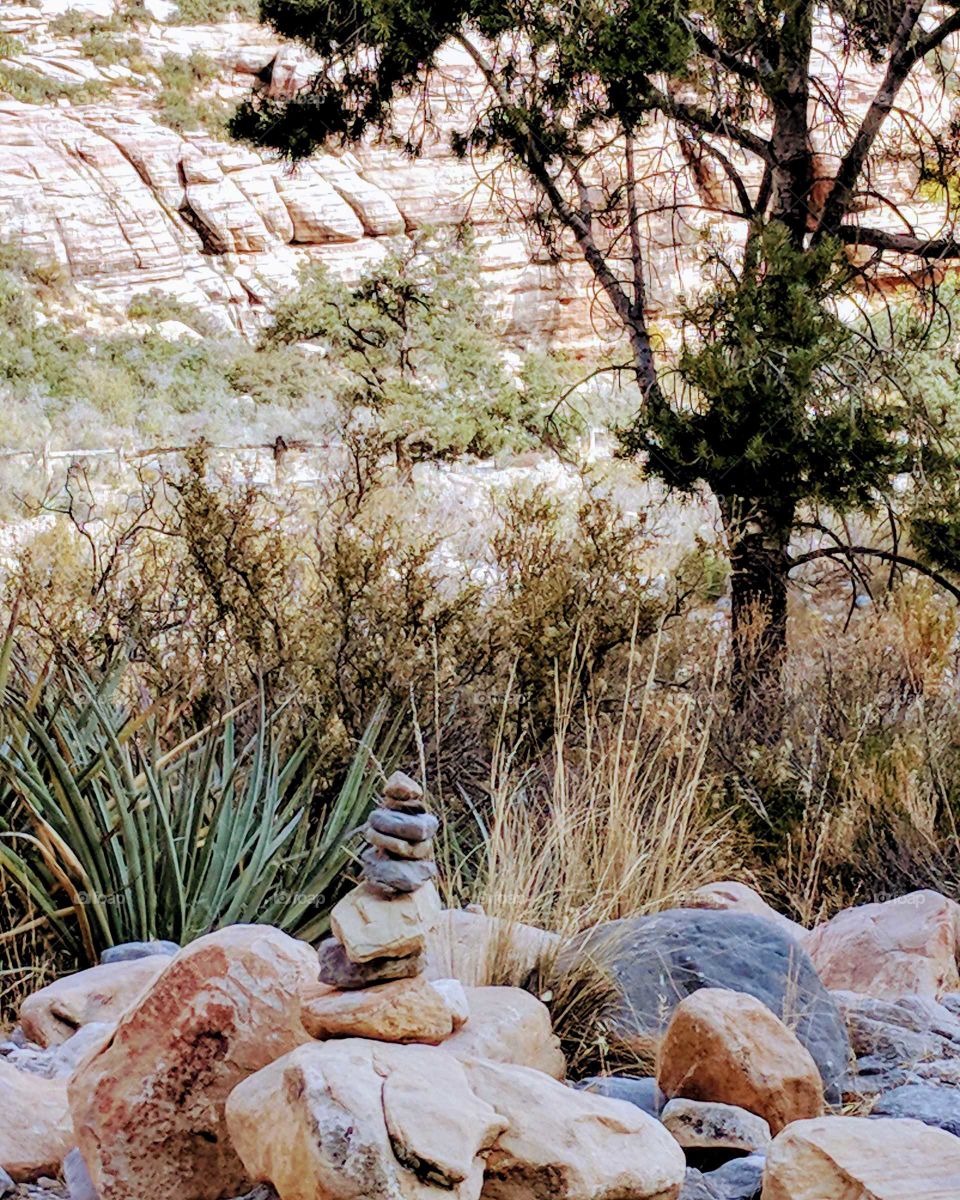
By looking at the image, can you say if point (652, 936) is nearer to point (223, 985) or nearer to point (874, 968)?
point (874, 968)

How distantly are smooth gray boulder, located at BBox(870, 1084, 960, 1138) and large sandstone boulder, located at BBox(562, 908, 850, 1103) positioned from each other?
0.13m

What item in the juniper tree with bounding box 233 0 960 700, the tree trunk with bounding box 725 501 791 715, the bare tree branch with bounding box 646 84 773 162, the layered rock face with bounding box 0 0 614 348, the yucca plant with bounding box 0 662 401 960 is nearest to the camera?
the yucca plant with bounding box 0 662 401 960

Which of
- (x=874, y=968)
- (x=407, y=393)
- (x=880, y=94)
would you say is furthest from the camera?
(x=407, y=393)

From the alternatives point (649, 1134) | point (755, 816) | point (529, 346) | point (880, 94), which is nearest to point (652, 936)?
point (649, 1134)

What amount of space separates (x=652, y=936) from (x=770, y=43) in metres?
4.59

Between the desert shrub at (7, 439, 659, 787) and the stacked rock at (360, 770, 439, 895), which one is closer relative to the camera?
the stacked rock at (360, 770, 439, 895)

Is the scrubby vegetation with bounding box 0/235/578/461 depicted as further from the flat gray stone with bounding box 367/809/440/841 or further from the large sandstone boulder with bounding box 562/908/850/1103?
the flat gray stone with bounding box 367/809/440/841

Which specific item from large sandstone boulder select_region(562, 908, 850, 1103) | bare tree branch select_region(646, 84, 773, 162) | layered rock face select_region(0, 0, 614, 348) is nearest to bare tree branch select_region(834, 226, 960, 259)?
bare tree branch select_region(646, 84, 773, 162)

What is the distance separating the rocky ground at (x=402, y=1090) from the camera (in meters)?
1.87

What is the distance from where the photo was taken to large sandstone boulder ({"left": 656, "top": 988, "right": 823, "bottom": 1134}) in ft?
8.31

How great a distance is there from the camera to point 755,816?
198 inches

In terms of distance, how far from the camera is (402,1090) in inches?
74.9

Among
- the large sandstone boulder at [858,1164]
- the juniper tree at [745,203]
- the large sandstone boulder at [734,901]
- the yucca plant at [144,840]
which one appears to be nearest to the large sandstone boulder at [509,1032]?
the large sandstone boulder at [858,1164]

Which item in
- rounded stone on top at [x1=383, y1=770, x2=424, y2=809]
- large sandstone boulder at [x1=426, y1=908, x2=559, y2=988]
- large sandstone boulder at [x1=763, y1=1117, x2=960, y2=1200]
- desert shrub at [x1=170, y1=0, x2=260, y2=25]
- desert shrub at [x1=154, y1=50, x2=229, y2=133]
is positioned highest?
desert shrub at [x1=170, y1=0, x2=260, y2=25]
